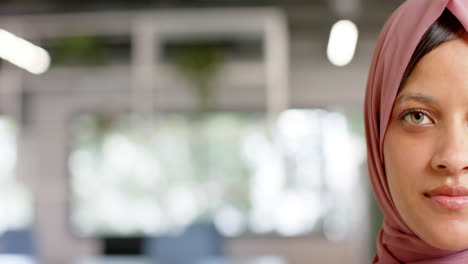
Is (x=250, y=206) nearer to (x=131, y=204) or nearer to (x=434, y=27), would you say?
(x=131, y=204)

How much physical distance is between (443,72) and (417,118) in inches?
2.3

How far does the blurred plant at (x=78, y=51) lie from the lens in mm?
6469

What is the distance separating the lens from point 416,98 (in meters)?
0.72

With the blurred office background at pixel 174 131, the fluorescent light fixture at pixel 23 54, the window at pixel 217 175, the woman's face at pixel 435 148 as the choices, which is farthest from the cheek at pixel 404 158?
the fluorescent light fixture at pixel 23 54

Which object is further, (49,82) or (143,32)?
(49,82)

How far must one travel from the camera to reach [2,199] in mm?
7047

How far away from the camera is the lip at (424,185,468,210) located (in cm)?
67

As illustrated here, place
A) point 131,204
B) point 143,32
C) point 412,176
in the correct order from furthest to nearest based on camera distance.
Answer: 1. point 131,204
2. point 143,32
3. point 412,176

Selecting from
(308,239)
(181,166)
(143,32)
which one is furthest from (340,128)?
(143,32)

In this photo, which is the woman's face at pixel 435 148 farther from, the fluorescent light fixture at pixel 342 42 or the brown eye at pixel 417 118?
the fluorescent light fixture at pixel 342 42

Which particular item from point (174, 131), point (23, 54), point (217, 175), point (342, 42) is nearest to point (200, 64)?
point (174, 131)

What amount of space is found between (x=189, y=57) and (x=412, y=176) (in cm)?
575

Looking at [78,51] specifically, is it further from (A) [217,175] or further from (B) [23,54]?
(A) [217,175]

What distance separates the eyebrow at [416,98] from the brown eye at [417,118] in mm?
16
